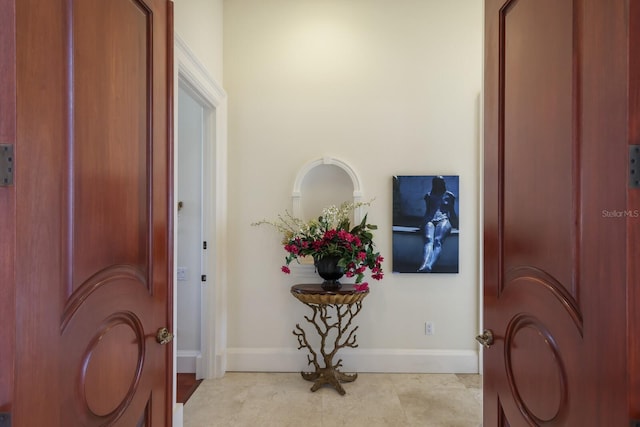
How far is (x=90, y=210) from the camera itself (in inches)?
35.7

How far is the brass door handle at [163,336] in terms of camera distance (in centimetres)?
128

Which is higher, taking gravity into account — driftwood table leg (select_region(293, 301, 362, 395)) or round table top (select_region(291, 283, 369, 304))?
round table top (select_region(291, 283, 369, 304))

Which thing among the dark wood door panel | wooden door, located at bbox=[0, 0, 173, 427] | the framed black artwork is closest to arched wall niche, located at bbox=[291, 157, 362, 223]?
the framed black artwork

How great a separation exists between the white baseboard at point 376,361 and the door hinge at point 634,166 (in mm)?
2604

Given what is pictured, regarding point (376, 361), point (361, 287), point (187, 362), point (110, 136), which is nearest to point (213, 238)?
point (187, 362)

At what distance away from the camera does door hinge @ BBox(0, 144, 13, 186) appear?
2.19 ft

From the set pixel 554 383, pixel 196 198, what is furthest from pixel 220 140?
pixel 554 383

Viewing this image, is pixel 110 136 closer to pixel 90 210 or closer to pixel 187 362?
pixel 90 210

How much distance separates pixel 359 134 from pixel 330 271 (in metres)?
1.22

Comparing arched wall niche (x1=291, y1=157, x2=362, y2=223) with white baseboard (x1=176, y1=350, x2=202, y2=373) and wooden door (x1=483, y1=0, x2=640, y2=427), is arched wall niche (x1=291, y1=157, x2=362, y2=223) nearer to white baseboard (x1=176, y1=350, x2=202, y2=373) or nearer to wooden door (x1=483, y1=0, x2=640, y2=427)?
white baseboard (x1=176, y1=350, x2=202, y2=373)

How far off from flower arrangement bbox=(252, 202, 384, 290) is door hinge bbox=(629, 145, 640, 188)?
6.45 ft

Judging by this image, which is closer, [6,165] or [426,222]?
[6,165]

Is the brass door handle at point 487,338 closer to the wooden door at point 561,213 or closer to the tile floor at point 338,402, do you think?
the wooden door at point 561,213

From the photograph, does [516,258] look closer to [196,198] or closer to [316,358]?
[316,358]
